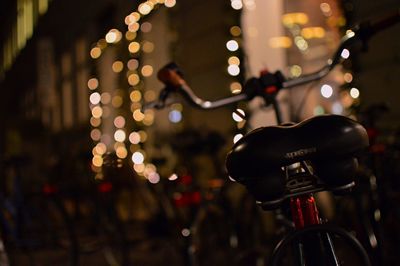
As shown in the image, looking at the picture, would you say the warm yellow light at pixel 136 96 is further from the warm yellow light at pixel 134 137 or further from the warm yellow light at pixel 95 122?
the warm yellow light at pixel 95 122

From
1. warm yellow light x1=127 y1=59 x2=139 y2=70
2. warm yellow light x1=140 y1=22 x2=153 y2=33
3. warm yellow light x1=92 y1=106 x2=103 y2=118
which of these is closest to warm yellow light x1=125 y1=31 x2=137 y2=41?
warm yellow light x1=140 y1=22 x2=153 y2=33

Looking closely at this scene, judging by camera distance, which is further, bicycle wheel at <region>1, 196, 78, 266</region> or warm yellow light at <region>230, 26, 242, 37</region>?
warm yellow light at <region>230, 26, 242, 37</region>

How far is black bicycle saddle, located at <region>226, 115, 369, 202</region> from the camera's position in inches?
64.2

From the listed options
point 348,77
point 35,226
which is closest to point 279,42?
point 348,77

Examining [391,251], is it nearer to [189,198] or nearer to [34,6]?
[189,198]

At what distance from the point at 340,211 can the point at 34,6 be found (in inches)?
1003

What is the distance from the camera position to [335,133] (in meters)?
1.63

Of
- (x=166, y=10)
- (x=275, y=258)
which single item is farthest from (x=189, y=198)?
(x=166, y=10)

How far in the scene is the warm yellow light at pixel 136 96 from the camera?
1054 cm

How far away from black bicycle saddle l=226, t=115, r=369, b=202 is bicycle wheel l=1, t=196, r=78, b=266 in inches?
153

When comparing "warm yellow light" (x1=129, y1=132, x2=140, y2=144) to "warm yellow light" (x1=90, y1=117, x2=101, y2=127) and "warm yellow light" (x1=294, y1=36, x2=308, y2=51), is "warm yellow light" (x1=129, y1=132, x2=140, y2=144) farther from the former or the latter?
"warm yellow light" (x1=90, y1=117, x2=101, y2=127)

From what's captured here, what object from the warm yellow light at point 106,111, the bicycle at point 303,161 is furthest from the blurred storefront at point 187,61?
the bicycle at point 303,161

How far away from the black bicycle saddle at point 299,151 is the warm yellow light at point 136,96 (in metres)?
8.93

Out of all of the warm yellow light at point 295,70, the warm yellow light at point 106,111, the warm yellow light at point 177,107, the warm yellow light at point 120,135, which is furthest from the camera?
the warm yellow light at point 106,111
